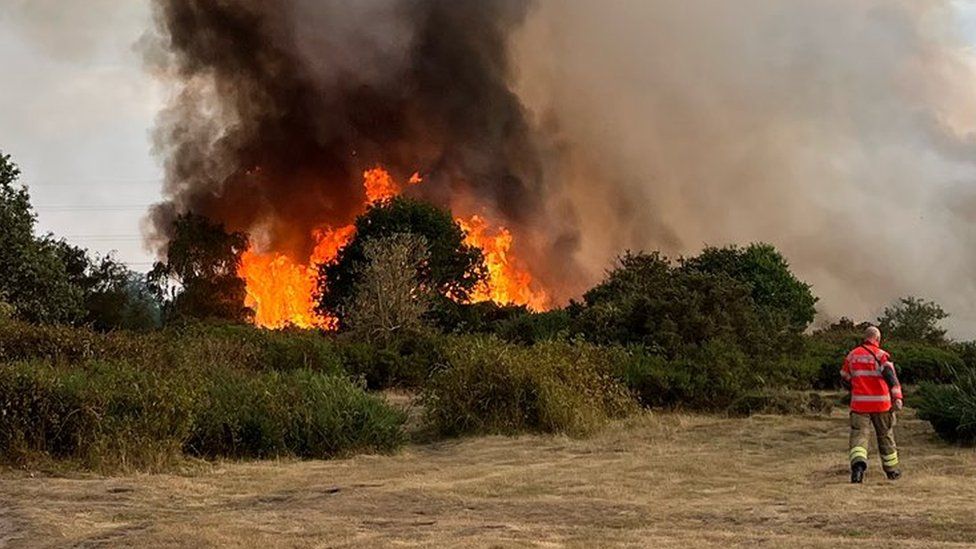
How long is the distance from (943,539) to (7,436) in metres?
11.2

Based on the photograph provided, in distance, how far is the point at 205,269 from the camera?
54.8 metres

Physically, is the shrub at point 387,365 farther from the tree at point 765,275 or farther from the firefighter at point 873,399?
the tree at point 765,275

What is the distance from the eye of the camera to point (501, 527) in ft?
30.1

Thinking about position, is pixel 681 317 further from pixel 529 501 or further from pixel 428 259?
pixel 428 259

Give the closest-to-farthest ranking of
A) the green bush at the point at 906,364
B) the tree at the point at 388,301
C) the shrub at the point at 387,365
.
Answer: the shrub at the point at 387,365
the green bush at the point at 906,364
the tree at the point at 388,301

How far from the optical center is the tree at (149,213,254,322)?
178ft

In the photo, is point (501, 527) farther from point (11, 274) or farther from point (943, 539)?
point (11, 274)

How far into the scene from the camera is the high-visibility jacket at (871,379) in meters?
12.1

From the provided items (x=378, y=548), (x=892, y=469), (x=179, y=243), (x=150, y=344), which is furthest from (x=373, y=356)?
(x=179, y=243)

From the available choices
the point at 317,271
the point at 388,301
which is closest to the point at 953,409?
the point at 388,301

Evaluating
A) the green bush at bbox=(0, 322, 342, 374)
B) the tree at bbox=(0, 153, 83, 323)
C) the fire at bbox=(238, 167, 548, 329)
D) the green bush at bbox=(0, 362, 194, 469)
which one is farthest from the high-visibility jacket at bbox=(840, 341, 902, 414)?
the fire at bbox=(238, 167, 548, 329)

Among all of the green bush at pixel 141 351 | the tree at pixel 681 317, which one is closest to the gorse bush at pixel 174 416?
the green bush at pixel 141 351

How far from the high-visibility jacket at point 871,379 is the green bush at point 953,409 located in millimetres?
4240

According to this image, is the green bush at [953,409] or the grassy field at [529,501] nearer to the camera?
the grassy field at [529,501]
